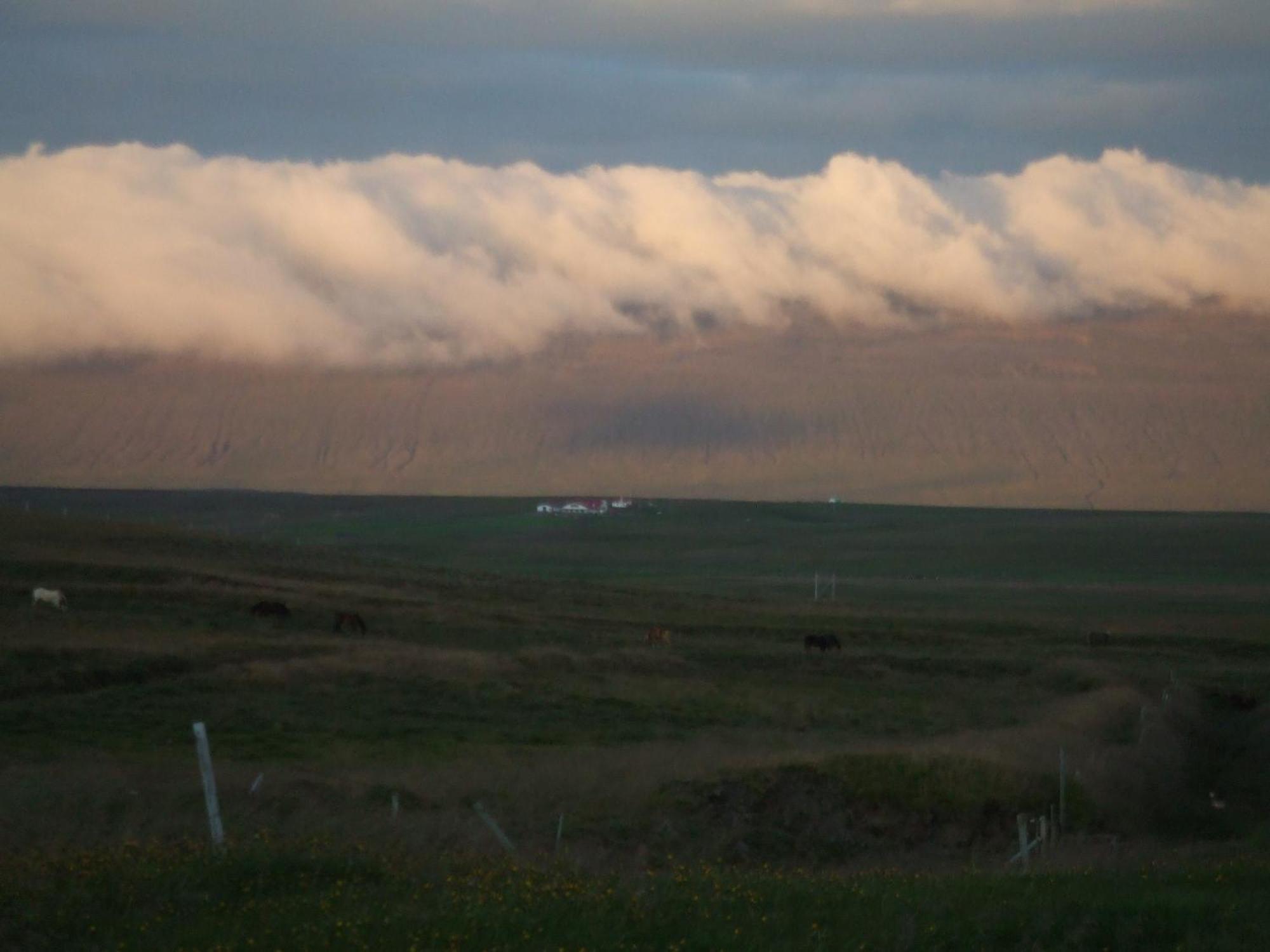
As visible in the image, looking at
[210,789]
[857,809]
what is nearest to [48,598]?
[857,809]

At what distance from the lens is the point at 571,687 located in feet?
145

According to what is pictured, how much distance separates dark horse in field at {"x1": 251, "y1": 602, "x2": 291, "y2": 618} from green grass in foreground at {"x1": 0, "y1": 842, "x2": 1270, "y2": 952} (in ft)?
135

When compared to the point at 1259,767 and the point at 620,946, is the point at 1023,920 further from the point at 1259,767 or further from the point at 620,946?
the point at 1259,767

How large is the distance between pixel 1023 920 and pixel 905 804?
15.6 meters

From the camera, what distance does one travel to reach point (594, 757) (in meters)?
31.0

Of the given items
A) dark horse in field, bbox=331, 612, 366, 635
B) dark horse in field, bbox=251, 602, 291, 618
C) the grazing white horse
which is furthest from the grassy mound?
the grazing white horse

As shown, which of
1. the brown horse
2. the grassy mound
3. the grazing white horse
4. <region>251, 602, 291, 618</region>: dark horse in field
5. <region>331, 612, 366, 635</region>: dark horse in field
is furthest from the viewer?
the brown horse

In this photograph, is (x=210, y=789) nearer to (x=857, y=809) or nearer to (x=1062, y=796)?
(x=857, y=809)

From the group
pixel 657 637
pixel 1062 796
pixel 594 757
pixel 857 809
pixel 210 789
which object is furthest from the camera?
pixel 657 637

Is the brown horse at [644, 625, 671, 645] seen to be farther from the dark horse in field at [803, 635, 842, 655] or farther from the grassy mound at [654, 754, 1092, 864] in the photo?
the grassy mound at [654, 754, 1092, 864]

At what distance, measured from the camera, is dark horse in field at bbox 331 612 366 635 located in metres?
54.3

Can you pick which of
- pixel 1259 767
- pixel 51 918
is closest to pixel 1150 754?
pixel 1259 767

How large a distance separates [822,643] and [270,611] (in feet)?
69.9

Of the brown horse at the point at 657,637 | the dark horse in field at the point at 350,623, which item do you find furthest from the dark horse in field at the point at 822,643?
the dark horse in field at the point at 350,623
